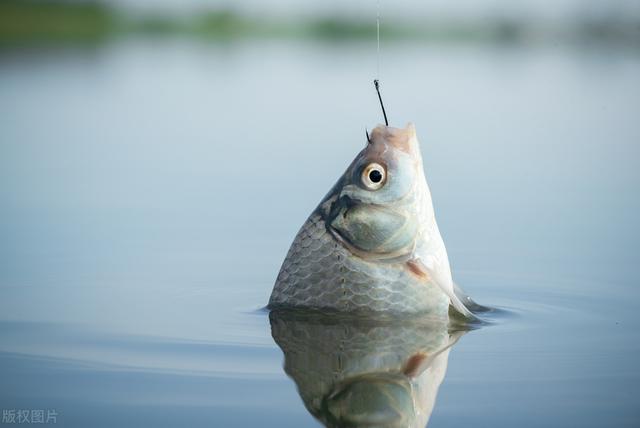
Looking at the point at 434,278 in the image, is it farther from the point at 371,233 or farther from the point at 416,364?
the point at 416,364

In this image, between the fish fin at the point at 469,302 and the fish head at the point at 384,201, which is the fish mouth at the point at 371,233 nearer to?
the fish head at the point at 384,201

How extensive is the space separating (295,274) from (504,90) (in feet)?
51.5

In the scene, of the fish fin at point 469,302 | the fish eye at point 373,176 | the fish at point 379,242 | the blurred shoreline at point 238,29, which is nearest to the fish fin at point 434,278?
the fish at point 379,242

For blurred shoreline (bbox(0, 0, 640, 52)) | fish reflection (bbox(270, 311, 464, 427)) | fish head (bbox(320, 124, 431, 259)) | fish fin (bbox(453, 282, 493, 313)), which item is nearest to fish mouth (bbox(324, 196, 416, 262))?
fish head (bbox(320, 124, 431, 259))

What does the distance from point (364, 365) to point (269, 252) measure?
284 cm

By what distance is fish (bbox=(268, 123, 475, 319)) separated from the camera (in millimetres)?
6293

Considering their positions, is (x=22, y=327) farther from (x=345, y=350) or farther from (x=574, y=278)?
(x=574, y=278)

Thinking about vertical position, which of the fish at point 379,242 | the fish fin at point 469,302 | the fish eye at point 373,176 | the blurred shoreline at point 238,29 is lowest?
the fish fin at point 469,302


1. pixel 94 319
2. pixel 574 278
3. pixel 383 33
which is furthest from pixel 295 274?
pixel 383 33

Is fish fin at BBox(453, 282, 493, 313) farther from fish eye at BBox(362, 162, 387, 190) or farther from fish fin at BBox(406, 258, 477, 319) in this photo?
fish eye at BBox(362, 162, 387, 190)

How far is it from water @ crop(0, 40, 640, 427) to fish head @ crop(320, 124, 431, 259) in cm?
39

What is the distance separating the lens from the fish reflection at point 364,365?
5.12 meters

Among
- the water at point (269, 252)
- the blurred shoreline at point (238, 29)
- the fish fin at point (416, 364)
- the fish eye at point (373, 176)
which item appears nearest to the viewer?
the water at point (269, 252)

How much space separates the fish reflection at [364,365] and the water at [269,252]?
20 mm
